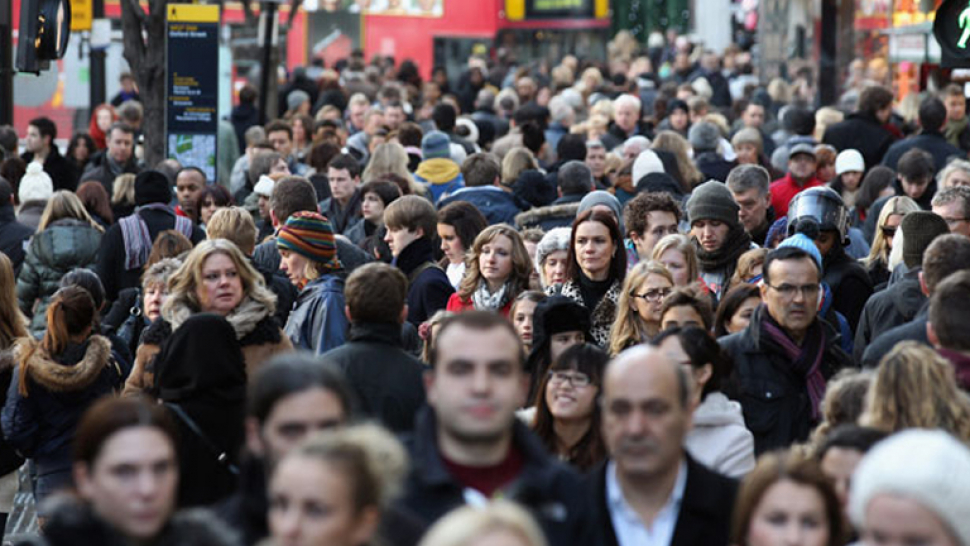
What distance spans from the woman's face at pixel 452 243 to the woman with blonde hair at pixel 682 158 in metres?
3.83

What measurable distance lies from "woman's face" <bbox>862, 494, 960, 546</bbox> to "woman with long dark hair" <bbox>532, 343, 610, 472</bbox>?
2326 millimetres

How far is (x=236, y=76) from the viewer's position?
107 ft

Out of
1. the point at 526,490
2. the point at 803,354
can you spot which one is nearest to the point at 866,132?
the point at 803,354

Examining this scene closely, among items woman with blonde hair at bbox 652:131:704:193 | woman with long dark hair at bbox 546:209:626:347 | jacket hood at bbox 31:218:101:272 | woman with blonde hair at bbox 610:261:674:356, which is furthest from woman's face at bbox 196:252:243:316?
woman with blonde hair at bbox 652:131:704:193

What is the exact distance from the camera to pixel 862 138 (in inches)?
696

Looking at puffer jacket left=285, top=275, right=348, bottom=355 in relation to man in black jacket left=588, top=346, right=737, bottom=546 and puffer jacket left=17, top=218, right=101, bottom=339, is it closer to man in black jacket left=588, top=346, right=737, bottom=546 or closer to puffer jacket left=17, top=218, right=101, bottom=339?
puffer jacket left=17, top=218, right=101, bottom=339

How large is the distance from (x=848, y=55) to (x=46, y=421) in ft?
78.2

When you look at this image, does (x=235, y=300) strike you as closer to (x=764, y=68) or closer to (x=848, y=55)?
(x=848, y=55)

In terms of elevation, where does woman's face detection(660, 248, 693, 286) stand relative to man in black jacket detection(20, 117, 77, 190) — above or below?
below

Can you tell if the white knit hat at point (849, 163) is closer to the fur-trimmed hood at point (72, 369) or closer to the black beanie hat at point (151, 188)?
the black beanie hat at point (151, 188)

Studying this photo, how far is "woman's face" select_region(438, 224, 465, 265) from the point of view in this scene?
36.8 ft

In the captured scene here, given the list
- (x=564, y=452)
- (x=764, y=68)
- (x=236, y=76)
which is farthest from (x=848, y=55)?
(x=564, y=452)

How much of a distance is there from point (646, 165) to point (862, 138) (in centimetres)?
407

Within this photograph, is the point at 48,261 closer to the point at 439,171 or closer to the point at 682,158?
the point at 439,171
